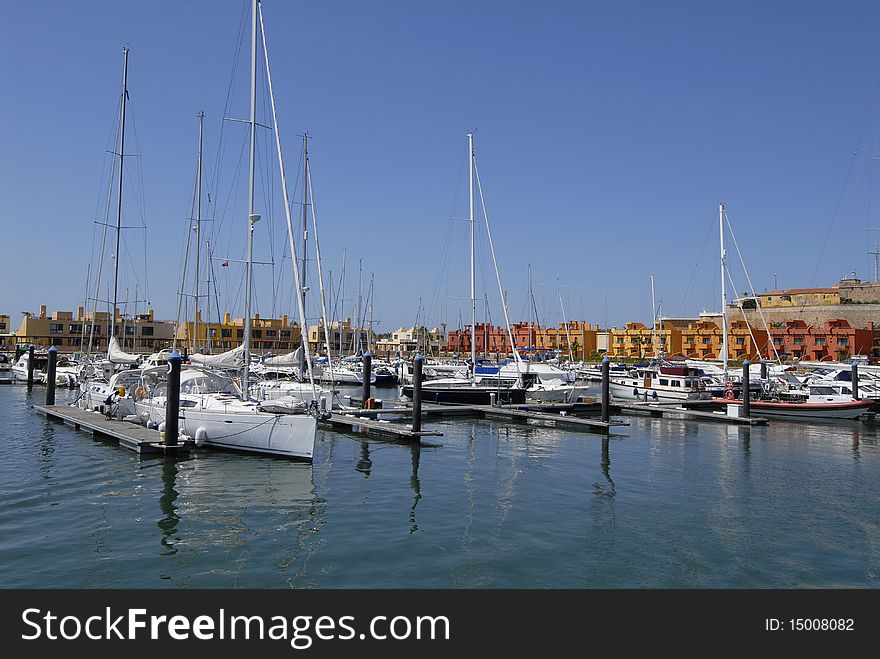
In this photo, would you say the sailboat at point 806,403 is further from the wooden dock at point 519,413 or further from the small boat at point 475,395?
the small boat at point 475,395

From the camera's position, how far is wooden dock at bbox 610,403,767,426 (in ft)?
118

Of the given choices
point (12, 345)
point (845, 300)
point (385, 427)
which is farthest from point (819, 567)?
point (12, 345)

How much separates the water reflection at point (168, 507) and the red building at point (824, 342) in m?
74.2

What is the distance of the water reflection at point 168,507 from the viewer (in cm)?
1352

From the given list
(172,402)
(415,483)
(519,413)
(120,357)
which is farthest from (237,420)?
(120,357)

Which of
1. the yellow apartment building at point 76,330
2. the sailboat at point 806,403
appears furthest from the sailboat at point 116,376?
the yellow apartment building at point 76,330

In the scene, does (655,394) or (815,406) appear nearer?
(815,406)

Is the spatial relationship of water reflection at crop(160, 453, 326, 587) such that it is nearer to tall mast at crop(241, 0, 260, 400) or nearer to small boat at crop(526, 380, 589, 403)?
tall mast at crop(241, 0, 260, 400)

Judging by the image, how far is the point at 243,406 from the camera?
23.7 m

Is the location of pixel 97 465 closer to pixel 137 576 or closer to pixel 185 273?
pixel 137 576

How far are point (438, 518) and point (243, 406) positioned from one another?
10.6 meters

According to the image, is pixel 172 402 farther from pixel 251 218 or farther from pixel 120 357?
pixel 120 357
